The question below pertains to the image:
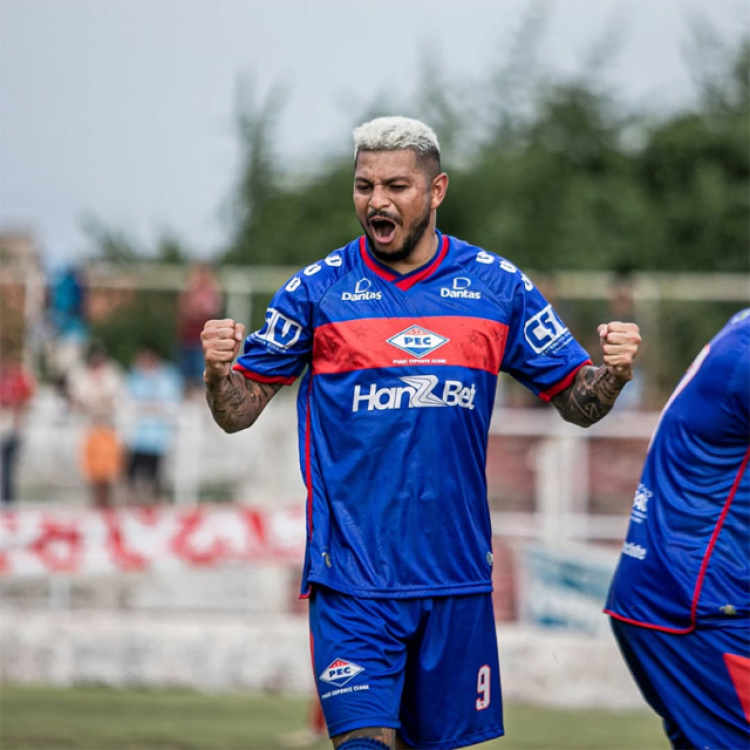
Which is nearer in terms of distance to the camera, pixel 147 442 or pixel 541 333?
pixel 541 333

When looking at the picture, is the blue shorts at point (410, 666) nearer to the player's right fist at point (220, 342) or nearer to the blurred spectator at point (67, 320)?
the player's right fist at point (220, 342)

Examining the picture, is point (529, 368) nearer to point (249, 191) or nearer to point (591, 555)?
point (591, 555)

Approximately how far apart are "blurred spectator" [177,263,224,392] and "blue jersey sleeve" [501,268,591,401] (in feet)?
31.9

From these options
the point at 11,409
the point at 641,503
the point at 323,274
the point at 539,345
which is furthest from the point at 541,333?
the point at 11,409

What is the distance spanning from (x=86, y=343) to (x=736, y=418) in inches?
451

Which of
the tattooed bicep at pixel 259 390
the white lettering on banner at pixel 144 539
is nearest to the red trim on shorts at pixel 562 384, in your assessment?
the tattooed bicep at pixel 259 390

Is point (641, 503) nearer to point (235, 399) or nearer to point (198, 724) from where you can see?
point (235, 399)

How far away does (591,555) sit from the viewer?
1105 centimetres

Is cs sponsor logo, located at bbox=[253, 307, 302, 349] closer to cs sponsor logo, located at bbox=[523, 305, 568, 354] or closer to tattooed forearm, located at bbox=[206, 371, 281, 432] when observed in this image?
tattooed forearm, located at bbox=[206, 371, 281, 432]

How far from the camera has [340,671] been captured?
4945mm

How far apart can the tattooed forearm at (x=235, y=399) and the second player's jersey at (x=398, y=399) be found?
5cm

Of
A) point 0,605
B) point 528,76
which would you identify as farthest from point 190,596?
point 528,76

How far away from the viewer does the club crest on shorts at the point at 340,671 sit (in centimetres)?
492

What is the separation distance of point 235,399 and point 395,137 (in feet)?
3.40
